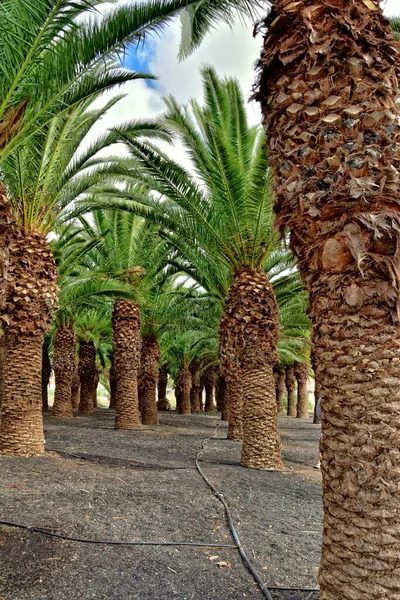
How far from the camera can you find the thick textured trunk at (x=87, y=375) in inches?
818

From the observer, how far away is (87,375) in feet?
67.9

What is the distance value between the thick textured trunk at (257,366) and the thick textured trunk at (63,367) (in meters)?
9.31

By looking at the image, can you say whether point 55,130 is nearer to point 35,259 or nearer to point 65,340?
point 35,259

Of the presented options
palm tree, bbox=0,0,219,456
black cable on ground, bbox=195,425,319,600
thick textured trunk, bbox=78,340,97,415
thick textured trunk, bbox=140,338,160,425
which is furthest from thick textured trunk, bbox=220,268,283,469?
thick textured trunk, bbox=78,340,97,415

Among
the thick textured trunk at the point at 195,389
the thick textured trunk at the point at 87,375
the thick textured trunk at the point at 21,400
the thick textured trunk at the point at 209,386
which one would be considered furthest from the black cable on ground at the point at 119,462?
the thick textured trunk at the point at 209,386

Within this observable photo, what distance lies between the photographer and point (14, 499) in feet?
20.1

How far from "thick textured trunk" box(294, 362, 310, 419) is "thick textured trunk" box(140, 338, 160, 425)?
1252 centimetres

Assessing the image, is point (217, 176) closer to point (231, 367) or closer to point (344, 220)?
point (231, 367)

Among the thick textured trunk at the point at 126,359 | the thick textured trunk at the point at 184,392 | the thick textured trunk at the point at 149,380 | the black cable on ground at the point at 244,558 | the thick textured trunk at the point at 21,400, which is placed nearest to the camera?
the black cable on ground at the point at 244,558

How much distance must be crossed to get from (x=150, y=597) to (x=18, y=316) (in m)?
6.11

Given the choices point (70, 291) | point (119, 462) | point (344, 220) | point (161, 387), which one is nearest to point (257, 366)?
point (119, 462)

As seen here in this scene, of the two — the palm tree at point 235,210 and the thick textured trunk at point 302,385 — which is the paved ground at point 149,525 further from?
the thick textured trunk at point 302,385

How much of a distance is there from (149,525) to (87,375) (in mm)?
15716

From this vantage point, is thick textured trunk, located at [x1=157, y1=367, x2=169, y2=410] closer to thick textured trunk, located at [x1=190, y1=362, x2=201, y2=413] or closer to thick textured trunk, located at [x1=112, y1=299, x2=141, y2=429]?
thick textured trunk, located at [x1=190, y1=362, x2=201, y2=413]
